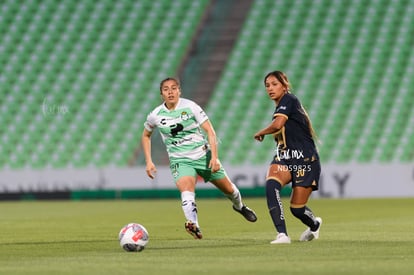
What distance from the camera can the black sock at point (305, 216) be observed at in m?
10.7

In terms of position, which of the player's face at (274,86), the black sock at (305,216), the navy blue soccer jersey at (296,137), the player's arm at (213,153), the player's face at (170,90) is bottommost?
the black sock at (305,216)

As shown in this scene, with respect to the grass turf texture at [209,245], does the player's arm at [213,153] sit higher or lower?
higher

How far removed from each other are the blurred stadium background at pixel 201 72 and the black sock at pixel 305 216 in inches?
587

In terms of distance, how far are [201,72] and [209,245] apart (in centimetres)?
1926

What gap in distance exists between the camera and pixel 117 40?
3003 centimetres

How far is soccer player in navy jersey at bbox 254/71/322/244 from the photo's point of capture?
34.3ft

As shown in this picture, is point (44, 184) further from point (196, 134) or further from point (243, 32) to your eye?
point (196, 134)

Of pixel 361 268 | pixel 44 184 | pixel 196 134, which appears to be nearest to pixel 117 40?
pixel 44 184

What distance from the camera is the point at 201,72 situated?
29.5 m

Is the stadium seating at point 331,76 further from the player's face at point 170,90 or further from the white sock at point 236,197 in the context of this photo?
the player's face at point 170,90

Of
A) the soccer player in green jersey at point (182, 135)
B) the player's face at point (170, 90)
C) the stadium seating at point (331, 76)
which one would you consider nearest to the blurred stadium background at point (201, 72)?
the stadium seating at point (331, 76)

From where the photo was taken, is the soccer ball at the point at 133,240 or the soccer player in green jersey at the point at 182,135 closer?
the soccer ball at the point at 133,240

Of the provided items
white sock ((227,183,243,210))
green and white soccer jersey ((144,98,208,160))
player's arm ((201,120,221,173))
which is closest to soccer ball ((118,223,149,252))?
player's arm ((201,120,221,173))

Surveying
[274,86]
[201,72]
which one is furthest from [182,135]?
[201,72]
